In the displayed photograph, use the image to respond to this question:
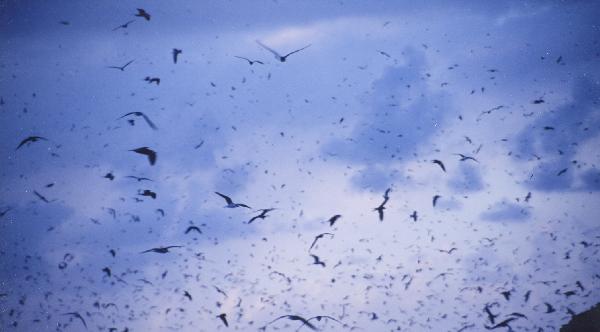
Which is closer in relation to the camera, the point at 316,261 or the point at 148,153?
the point at 148,153

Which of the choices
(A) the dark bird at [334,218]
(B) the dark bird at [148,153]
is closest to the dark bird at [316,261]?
(A) the dark bird at [334,218]

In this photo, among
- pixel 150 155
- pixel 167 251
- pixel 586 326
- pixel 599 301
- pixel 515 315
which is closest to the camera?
pixel 150 155

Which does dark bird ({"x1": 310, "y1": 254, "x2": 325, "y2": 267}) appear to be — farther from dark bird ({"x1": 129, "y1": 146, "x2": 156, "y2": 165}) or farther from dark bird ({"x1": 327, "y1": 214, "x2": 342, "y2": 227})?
dark bird ({"x1": 129, "y1": 146, "x2": 156, "y2": 165})

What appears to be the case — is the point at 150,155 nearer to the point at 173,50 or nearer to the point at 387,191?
the point at 173,50

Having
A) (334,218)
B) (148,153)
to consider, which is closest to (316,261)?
(334,218)

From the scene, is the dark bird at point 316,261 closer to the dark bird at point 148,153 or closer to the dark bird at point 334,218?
the dark bird at point 334,218

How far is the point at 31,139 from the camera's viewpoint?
28.6 feet

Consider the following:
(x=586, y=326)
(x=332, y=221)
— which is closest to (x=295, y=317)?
(x=332, y=221)

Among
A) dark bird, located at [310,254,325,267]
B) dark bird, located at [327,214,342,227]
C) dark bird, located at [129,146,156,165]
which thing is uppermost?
dark bird, located at [129,146,156,165]

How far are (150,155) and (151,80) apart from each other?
3.24 meters

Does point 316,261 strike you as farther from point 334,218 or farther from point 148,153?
point 148,153

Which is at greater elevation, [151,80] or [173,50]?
[173,50]

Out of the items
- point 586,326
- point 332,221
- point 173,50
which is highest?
point 173,50

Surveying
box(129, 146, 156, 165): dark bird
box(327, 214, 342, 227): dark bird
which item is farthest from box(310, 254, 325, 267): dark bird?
box(129, 146, 156, 165): dark bird
